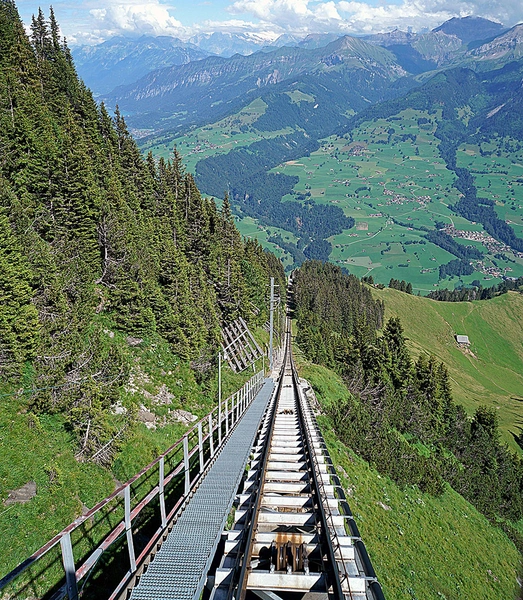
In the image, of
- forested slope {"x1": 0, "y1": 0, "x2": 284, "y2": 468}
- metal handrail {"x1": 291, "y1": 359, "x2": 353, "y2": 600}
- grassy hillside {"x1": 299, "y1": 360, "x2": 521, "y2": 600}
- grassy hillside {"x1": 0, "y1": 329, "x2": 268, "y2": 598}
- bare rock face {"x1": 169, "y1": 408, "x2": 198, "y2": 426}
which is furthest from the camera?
bare rock face {"x1": 169, "y1": 408, "x2": 198, "y2": 426}

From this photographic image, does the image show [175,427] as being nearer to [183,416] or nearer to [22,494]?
[183,416]

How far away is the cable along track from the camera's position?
24.5 feet

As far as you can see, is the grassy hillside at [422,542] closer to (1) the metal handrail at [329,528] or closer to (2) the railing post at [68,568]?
(1) the metal handrail at [329,528]

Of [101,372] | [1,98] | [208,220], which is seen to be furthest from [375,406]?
[1,98]

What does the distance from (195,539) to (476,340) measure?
154m

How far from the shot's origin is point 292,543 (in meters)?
8.29

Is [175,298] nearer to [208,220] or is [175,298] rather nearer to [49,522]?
[49,522]

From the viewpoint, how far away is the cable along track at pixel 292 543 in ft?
24.5

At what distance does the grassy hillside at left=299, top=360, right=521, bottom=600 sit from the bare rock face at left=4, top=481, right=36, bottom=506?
13337 millimetres

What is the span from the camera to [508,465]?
50531 mm

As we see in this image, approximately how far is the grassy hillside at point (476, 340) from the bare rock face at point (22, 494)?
319 ft

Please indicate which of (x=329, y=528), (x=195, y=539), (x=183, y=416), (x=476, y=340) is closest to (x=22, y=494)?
(x=195, y=539)

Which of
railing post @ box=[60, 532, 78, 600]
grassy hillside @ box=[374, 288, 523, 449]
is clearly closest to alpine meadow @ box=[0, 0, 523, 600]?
railing post @ box=[60, 532, 78, 600]

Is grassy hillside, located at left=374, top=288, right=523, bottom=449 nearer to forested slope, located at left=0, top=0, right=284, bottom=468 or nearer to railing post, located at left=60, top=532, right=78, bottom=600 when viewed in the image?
forested slope, located at left=0, top=0, right=284, bottom=468
